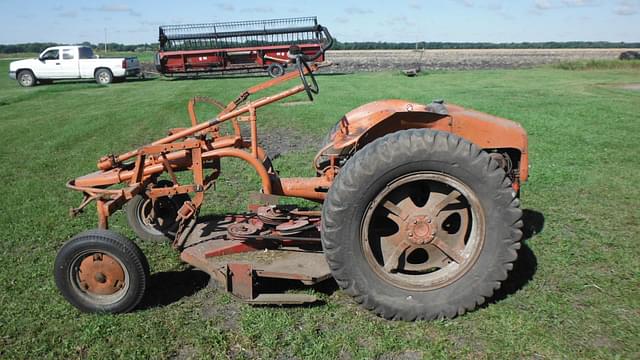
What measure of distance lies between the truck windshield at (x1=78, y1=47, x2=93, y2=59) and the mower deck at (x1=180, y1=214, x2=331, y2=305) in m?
25.5

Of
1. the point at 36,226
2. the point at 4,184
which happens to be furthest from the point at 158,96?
the point at 36,226

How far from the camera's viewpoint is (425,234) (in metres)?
3.66

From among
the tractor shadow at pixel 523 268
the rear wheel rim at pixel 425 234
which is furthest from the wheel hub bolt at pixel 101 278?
the tractor shadow at pixel 523 268

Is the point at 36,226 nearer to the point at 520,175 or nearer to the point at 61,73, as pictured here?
the point at 520,175

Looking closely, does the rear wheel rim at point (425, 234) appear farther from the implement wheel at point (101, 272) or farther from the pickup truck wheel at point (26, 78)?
the pickup truck wheel at point (26, 78)

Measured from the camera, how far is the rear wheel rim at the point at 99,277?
3.75m

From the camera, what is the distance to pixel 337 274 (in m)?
3.53

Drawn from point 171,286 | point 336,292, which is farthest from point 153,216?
point 336,292

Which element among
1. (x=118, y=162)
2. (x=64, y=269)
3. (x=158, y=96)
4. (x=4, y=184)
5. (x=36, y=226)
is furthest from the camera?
(x=158, y=96)

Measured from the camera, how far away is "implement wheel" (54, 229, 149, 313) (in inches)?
145

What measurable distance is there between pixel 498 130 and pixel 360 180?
4.31 ft

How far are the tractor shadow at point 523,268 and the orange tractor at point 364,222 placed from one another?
18.2 inches

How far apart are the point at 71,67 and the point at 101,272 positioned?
2579 centimetres

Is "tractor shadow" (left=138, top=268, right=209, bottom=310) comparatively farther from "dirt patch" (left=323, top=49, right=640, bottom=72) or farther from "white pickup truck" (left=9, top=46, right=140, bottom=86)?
"white pickup truck" (left=9, top=46, right=140, bottom=86)
